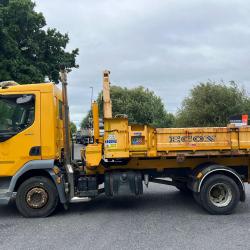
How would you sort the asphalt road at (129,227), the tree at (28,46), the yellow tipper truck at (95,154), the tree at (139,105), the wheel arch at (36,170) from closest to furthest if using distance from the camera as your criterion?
1. the asphalt road at (129,227)
2. the wheel arch at (36,170)
3. the yellow tipper truck at (95,154)
4. the tree at (28,46)
5. the tree at (139,105)

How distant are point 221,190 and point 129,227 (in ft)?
7.62

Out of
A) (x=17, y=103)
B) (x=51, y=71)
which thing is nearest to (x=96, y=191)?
(x=17, y=103)

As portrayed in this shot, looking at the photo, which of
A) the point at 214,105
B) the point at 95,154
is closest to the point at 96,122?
the point at 95,154

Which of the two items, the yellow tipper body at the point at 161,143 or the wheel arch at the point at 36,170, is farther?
the yellow tipper body at the point at 161,143

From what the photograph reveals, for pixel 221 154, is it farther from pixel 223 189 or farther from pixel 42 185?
pixel 42 185

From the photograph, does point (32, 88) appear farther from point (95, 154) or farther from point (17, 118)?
point (95, 154)

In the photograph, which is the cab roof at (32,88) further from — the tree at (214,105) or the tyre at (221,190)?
the tree at (214,105)

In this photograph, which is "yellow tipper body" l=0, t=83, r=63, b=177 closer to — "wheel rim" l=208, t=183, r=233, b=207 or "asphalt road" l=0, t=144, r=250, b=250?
"asphalt road" l=0, t=144, r=250, b=250

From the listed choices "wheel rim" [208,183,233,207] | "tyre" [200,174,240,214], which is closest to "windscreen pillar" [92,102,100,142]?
"tyre" [200,174,240,214]

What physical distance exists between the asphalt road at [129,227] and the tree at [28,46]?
18.5 metres

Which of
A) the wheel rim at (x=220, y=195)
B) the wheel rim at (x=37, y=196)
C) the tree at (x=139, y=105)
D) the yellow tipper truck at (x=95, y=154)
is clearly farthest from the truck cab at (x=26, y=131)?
the tree at (x=139, y=105)

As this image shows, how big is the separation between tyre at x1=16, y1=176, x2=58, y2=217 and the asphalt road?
20 cm

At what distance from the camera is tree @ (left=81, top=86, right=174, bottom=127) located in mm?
63978

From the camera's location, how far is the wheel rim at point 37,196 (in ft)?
29.9
